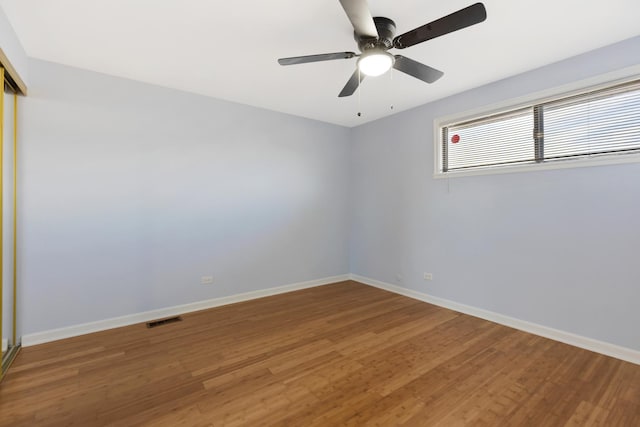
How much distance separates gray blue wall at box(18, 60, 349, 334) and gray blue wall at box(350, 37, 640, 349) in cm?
133

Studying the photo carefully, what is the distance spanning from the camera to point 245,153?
12.9ft

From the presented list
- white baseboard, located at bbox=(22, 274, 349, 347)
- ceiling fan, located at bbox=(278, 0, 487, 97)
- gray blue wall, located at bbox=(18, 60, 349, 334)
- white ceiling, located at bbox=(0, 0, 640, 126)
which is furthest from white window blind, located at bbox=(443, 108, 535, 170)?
white baseboard, located at bbox=(22, 274, 349, 347)

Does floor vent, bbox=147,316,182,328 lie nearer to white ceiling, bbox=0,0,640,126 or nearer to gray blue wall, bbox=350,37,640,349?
white ceiling, bbox=0,0,640,126

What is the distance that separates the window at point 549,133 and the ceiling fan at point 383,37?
142cm

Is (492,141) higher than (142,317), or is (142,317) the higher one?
(492,141)

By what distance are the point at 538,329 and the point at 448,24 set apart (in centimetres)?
293

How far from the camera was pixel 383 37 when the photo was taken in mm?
2092

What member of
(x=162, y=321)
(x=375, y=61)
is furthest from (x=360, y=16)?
(x=162, y=321)

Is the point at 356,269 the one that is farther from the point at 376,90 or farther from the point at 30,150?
the point at 30,150

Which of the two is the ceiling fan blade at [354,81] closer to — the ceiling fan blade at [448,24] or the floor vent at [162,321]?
the ceiling fan blade at [448,24]

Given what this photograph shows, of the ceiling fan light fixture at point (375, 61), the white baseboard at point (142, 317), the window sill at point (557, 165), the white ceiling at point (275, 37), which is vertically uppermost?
the white ceiling at point (275, 37)

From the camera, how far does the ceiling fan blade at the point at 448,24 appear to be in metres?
1.54

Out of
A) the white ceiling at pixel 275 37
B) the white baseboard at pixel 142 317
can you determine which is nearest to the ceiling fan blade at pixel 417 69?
the white ceiling at pixel 275 37

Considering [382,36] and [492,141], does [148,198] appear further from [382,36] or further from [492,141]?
[492,141]
